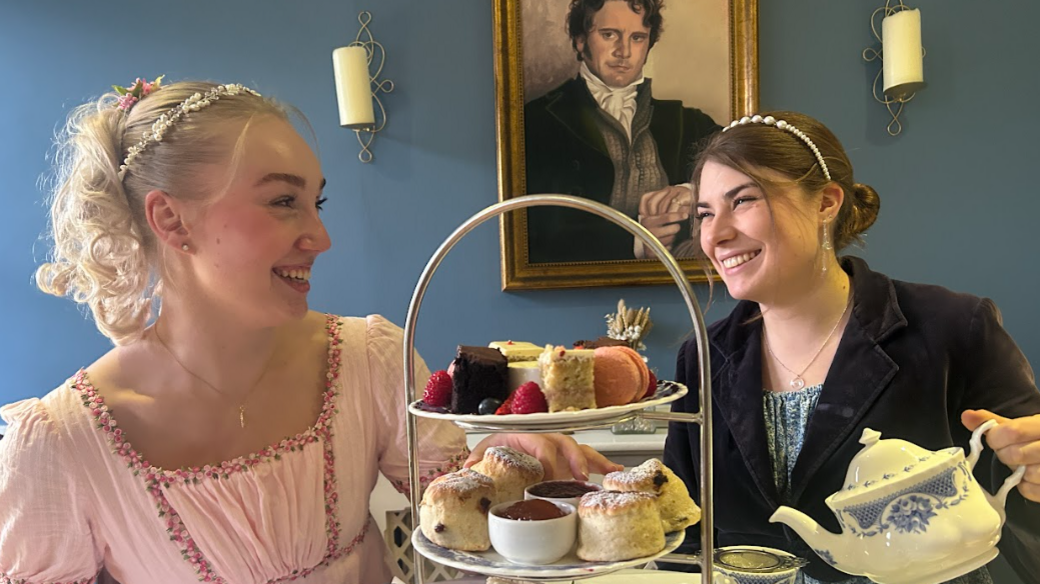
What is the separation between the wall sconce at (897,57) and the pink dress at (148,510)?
2.64 metres

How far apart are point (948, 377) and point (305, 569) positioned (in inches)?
53.7

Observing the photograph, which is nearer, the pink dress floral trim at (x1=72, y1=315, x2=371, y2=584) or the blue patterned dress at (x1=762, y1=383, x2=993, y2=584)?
the pink dress floral trim at (x1=72, y1=315, x2=371, y2=584)

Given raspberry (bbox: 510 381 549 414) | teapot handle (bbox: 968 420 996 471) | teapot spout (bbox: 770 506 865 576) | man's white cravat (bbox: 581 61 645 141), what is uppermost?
man's white cravat (bbox: 581 61 645 141)

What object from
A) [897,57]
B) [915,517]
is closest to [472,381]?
[915,517]

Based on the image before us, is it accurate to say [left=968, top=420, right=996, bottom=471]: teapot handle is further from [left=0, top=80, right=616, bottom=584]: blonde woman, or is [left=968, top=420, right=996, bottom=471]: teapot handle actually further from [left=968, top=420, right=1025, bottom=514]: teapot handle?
[left=0, top=80, right=616, bottom=584]: blonde woman

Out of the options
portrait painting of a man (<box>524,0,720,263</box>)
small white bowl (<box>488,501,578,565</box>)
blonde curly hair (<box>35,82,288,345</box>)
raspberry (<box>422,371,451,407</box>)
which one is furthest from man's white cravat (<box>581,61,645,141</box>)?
small white bowl (<box>488,501,578,565</box>)

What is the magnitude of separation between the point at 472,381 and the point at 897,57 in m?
2.70

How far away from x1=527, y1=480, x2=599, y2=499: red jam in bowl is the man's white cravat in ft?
7.42

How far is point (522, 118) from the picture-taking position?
117 inches

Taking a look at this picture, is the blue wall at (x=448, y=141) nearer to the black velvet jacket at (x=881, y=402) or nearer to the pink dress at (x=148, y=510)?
the black velvet jacket at (x=881, y=402)

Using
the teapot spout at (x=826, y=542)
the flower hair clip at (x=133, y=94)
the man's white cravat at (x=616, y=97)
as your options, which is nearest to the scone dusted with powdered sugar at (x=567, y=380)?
the teapot spout at (x=826, y=542)

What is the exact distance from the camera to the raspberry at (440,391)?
35.0 inches

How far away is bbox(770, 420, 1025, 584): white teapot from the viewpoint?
2.66 ft

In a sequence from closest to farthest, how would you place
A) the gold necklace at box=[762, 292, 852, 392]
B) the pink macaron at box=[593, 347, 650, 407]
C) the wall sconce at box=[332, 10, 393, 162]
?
the pink macaron at box=[593, 347, 650, 407] < the gold necklace at box=[762, 292, 852, 392] < the wall sconce at box=[332, 10, 393, 162]
